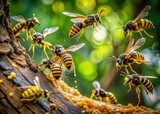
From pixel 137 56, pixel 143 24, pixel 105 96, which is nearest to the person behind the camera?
pixel 105 96

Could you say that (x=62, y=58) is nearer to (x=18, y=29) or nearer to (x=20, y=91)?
(x=18, y=29)

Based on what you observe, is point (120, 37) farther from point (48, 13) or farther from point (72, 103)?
point (72, 103)

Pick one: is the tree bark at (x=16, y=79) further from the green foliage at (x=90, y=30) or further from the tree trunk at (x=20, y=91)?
the green foliage at (x=90, y=30)

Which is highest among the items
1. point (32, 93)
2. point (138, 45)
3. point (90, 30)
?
point (90, 30)

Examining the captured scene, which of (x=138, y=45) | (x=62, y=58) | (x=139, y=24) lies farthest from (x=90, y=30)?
(x=62, y=58)

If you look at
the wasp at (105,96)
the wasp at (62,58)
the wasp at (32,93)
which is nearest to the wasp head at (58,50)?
the wasp at (62,58)

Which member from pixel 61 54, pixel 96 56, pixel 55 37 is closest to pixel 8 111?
pixel 61 54
